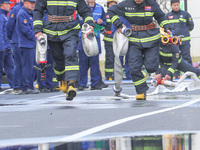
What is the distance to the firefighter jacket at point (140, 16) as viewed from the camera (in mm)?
10039

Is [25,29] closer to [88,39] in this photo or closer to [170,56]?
[170,56]

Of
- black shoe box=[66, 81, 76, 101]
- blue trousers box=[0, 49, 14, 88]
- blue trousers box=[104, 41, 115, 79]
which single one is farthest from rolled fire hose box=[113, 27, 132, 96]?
blue trousers box=[104, 41, 115, 79]

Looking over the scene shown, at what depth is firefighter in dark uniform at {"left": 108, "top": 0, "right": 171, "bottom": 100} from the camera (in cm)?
1005

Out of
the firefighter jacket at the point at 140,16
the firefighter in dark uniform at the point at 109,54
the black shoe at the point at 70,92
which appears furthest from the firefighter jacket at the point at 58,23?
the firefighter in dark uniform at the point at 109,54

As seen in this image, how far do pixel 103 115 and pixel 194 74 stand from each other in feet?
17.5

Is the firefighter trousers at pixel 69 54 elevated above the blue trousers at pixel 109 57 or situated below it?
above

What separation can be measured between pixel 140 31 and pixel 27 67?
3656 mm

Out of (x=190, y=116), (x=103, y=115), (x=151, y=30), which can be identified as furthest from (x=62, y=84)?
(x=190, y=116)

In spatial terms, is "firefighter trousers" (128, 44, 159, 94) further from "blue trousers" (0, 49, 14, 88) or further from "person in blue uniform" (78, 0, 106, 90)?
"blue trousers" (0, 49, 14, 88)

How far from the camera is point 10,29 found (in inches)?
529

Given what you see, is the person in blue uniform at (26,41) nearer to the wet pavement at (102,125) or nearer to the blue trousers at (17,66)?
the blue trousers at (17,66)

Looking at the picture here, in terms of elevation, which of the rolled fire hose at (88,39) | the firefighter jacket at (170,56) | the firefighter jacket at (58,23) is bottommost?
the firefighter jacket at (170,56)

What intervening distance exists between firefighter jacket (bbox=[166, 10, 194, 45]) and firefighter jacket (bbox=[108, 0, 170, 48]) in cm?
668

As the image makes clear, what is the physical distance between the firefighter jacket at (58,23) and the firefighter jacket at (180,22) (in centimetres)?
730
